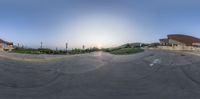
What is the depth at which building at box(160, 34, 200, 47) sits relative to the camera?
28.1ft

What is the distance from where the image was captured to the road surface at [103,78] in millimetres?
7020

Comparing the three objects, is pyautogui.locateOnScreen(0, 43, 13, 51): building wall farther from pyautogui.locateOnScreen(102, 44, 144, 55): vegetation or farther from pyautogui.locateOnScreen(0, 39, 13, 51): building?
pyautogui.locateOnScreen(102, 44, 144, 55): vegetation

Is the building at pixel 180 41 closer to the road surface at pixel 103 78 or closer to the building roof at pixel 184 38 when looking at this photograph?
the building roof at pixel 184 38

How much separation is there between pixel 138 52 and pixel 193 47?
1795mm

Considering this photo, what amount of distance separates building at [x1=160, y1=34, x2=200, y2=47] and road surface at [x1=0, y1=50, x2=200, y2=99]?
0.57 meters

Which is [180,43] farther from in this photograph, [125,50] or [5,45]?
[5,45]

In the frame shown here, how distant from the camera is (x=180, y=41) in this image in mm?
8516

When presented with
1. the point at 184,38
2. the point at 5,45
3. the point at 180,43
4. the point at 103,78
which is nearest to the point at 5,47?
the point at 5,45

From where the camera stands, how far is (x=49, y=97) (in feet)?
22.7

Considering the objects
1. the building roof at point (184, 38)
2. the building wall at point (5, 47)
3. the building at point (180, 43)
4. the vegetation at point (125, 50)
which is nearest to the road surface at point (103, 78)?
the vegetation at point (125, 50)

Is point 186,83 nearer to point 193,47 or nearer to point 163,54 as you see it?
point 163,54

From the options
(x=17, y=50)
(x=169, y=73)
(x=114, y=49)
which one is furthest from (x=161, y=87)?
(x=17, y=50)

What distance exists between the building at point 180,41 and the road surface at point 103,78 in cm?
57

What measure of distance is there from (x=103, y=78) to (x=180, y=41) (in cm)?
264
